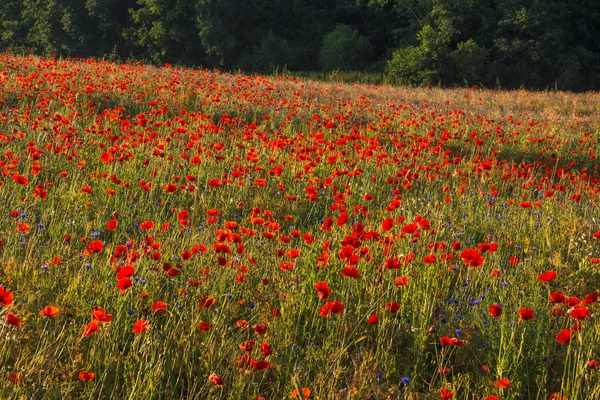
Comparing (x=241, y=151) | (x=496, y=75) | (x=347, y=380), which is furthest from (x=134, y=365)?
(x=496, y=75)

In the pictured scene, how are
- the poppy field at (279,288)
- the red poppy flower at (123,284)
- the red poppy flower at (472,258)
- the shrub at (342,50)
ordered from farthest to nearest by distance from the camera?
1. the shrub at (342,50)
2. the red poppy flower at (472,258)
3. the poppy field at (279,288)
4. the red poppy flower at (123,284)

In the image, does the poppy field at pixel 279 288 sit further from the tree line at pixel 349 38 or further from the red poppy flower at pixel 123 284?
the tree line at pixel 349 38

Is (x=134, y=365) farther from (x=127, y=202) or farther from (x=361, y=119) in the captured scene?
(x=361, y=119)

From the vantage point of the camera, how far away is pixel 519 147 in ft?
29.1

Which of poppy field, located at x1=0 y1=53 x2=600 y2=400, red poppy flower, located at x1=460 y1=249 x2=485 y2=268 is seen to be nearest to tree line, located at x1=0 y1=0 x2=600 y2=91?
poppy field, located at x1=0 y1=53 x2=600 y2=400

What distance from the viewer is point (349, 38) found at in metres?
32.1

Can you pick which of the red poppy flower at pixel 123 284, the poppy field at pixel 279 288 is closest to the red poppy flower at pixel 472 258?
the poppy field at pixel 279 288

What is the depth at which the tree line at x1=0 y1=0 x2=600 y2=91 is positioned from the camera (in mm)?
28984

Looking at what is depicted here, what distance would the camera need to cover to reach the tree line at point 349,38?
95.1 ft

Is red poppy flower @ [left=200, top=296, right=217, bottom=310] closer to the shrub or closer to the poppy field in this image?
the poppy field

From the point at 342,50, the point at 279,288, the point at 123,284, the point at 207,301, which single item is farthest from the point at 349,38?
the point at 123,284

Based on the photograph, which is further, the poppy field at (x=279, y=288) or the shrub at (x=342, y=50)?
the shrub at (x=342, y=50)

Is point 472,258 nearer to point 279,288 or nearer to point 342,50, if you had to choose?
point 279,288

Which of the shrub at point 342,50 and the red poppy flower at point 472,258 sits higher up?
the shrub at point 342,50
